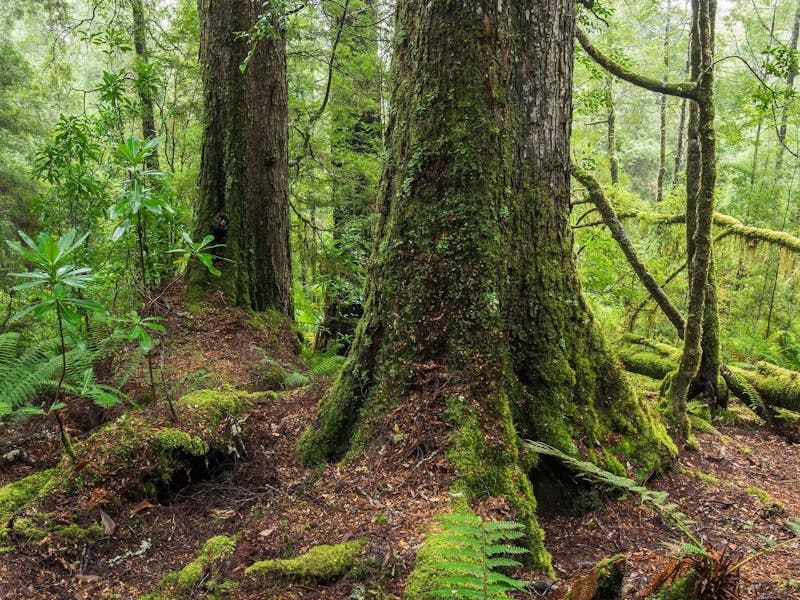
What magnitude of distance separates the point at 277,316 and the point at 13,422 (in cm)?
331

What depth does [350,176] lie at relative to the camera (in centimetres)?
847

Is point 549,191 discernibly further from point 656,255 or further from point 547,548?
point 656,255

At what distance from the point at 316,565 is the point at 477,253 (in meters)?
1.91

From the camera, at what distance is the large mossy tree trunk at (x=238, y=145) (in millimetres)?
6254

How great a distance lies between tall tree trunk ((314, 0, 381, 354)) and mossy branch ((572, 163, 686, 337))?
331 cm

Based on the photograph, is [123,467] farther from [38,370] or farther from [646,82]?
[646,82]

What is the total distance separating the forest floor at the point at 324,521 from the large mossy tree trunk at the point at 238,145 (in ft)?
9.26

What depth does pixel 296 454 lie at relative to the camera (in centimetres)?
331

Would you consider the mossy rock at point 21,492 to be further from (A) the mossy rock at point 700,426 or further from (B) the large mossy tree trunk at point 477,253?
(A) the mossy rock at point 700,426

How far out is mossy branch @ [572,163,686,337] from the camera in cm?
433

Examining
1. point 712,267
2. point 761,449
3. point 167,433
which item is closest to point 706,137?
point 712,267

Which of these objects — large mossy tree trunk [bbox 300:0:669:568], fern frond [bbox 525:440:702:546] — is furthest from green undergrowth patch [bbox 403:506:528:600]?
large mossy tree trunk [bbox 300:0:669:568]

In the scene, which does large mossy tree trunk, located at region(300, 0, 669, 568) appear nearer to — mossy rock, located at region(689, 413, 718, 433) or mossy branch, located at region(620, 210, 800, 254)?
mossy rock, located at region(689, 413, 718, 433)

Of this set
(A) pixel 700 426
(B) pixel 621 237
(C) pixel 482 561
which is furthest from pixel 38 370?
(A) pixel 700 426
